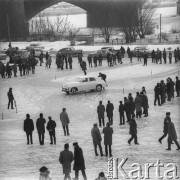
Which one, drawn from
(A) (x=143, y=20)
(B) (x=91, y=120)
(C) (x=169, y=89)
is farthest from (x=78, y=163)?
(A) (x=143, y=20)

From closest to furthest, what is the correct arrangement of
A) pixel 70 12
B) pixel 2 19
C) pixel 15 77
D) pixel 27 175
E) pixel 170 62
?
1. pixel 27 175
2. pixel 15 77
3. pixel 170 62
4. pixel 2 19
5. pixel 70 12

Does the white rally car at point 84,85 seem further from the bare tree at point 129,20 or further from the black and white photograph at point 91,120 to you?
the bare tree at point 129,20

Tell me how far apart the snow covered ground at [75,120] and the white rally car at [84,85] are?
1.39 feet

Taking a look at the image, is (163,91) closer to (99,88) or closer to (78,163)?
(99,88)

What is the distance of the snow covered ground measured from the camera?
16766 mm

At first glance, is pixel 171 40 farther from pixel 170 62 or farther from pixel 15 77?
pixel 15 77

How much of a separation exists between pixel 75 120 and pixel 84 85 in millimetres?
7341

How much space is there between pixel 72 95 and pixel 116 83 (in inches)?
165

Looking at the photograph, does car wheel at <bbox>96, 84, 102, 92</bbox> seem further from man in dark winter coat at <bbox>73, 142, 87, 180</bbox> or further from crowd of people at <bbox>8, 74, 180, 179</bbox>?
man in dark winter coat at <bbox>73, 142, 87, 180</bbox>

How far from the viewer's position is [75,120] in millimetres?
23406

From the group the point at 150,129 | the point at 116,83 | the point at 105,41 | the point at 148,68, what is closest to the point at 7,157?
the point at 150,129

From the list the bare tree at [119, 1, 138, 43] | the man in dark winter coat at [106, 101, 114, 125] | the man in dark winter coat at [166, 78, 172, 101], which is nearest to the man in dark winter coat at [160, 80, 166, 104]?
the man in dark winter coat at [166, 78, 172, 101]

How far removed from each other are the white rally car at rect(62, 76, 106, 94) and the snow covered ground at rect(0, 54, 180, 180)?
42 cm

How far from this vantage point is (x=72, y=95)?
99.1ft
